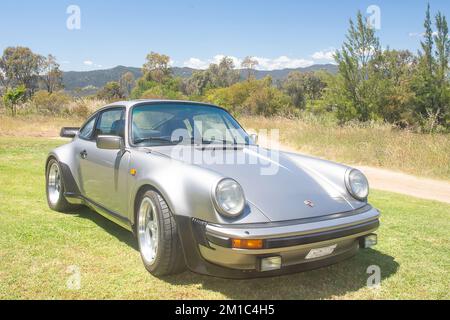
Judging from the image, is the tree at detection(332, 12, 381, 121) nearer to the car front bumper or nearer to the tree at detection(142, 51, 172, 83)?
the car front bumper

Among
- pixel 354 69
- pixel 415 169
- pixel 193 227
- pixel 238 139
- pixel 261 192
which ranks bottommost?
pixel 415 169

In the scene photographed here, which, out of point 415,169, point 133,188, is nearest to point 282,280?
point 133,188

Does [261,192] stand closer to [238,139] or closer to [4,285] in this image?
[238,139]

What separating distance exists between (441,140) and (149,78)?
63.8m

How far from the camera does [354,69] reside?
985 inches

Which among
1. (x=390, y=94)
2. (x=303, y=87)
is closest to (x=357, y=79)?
(x=390, y=94)

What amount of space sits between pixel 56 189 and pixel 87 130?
1043 mm

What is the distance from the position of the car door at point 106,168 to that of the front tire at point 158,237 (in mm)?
372

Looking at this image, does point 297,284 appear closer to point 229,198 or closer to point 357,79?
point 229,198

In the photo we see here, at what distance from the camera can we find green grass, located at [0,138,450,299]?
309 centimetres

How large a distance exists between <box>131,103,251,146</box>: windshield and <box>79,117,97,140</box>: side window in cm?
99

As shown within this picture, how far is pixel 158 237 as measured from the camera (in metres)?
3.14

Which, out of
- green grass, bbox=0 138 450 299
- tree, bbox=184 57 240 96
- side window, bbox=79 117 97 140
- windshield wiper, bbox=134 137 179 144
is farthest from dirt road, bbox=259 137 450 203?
tree, bbox=184 57 240 96

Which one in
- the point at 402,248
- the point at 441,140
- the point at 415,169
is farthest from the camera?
the point at 441,140
